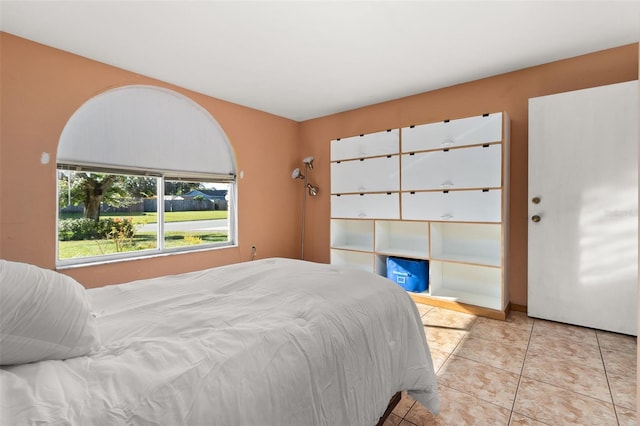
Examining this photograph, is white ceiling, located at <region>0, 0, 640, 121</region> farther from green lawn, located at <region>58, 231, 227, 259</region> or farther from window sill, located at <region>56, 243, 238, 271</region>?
window sill, located at <region>56, 243, 238, 271</region>

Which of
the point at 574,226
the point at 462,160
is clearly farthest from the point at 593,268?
the point at 462,160

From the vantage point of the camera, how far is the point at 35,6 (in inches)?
80.1

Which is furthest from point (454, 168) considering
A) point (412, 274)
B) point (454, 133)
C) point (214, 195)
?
point (214, 195)

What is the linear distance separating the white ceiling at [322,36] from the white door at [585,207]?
0.57 metres

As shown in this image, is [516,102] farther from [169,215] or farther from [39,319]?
[169,215]

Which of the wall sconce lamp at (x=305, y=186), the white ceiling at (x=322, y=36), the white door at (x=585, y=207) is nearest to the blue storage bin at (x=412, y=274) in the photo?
the white door at (x=585, y=207)

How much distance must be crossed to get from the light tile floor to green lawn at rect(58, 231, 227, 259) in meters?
2.82

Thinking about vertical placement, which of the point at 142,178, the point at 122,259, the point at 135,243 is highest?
the point at 142,178

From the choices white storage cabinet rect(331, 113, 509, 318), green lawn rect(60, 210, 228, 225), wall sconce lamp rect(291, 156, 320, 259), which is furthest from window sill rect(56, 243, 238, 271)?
white storage cabinet rect(331, 113, 509, 318)

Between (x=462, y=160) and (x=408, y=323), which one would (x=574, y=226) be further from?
(x=408, y=323)

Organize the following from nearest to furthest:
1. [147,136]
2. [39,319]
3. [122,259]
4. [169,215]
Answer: [39,319]
[122,259]
[147,136]
[169,215]

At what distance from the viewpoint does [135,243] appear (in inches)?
126

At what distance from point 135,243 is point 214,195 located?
1.08 metres

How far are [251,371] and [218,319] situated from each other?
1.08 feet
